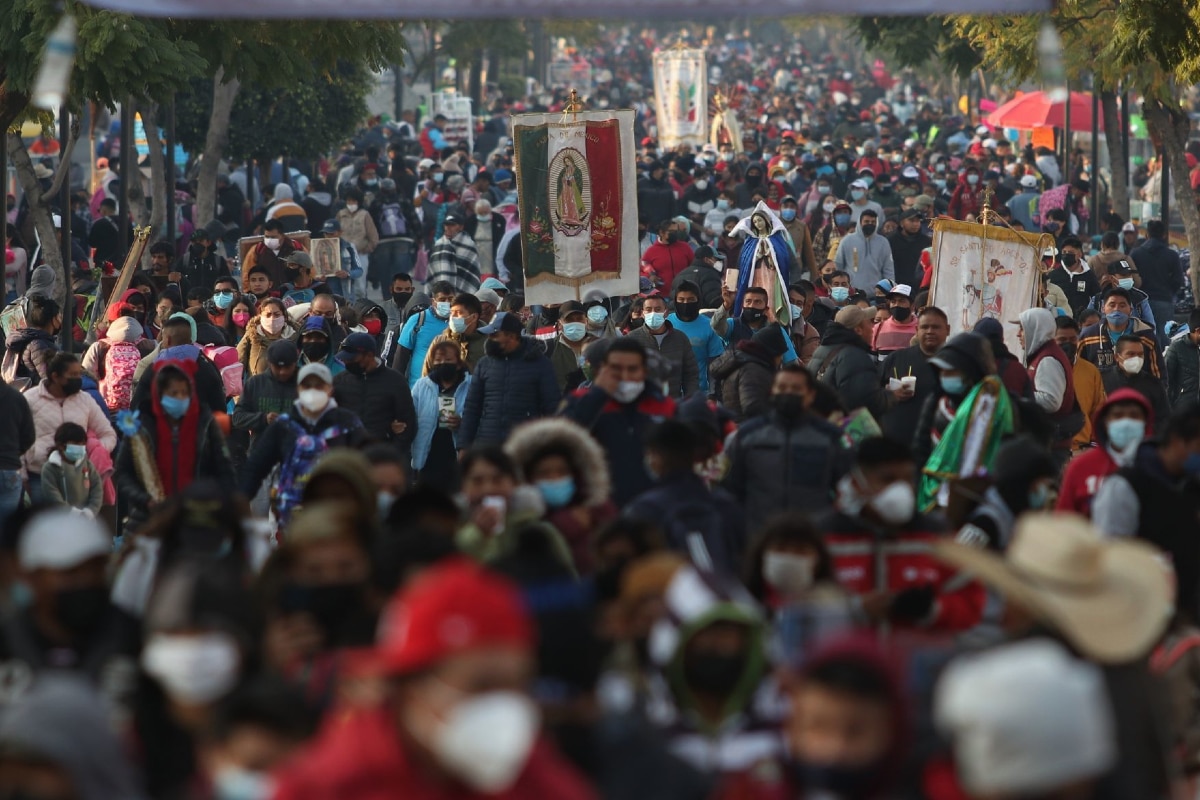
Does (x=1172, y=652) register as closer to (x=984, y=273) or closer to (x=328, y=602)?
(x=328, y=602)

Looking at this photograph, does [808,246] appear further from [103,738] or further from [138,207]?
[103,738]

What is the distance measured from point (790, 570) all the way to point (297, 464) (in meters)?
4.00

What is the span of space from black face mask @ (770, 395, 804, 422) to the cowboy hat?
3.66 metres

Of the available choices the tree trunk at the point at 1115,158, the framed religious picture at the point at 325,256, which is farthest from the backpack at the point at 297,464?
the tree trunk at the point at 1115,158

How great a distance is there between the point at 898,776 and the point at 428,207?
24.5m

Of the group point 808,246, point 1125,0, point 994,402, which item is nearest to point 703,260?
point 808,246

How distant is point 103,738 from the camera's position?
4367 millimetres

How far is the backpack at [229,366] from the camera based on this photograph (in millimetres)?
13836

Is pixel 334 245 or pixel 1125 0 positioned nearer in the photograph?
pixel 1125 0

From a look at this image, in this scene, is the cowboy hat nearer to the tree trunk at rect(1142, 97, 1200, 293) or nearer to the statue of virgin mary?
the statue of virgin mary

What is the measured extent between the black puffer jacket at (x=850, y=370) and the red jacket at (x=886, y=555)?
151 inches

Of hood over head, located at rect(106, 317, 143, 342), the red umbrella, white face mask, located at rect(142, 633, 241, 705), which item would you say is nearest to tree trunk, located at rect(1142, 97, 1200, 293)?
hood over head, located at rect(106, 317, 143, 342)

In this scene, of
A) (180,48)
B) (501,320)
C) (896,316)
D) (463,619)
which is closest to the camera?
(463,619)

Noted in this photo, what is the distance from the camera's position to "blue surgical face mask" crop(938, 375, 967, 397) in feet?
32.3
